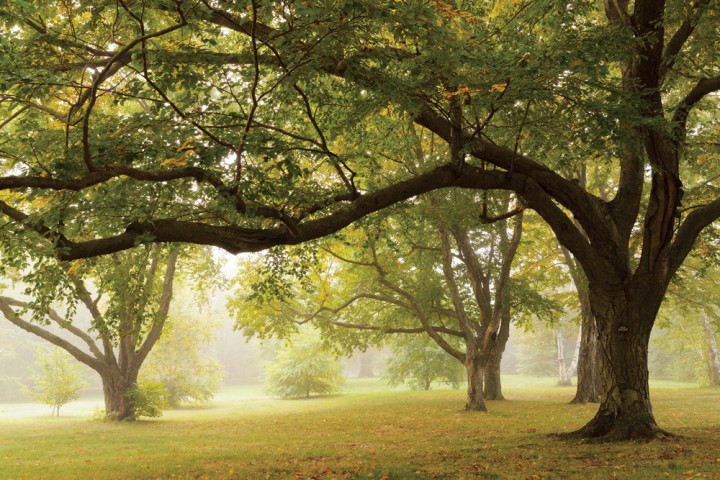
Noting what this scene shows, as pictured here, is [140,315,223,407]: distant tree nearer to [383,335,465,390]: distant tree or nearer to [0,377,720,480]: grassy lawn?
[383,335,465,390]: distant tree

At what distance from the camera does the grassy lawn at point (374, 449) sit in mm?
7391

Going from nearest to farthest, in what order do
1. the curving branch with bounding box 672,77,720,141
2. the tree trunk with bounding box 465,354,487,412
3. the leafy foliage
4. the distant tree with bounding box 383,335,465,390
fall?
1. the curving branch with bounding box 672,77,720,141
2. the tree trunk with bounding box 465,354,487,412
3. the leafy foliage
4. the distant tree with bounding box 383,335,465,390

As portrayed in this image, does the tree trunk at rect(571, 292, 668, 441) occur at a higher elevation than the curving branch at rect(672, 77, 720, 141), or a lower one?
lower

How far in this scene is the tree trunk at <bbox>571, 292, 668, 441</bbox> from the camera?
9234 mm

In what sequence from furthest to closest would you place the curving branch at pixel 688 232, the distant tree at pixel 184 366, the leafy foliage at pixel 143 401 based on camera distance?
the distant tree at pixel 184 366
the leafy foliage at pixel 143 401
the curving branch at pixel 688 232

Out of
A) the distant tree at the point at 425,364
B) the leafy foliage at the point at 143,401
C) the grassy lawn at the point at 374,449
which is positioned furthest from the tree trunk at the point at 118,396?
the distant tree at the point at 425,364

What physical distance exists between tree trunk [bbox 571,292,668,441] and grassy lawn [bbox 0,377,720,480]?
19.1 inches

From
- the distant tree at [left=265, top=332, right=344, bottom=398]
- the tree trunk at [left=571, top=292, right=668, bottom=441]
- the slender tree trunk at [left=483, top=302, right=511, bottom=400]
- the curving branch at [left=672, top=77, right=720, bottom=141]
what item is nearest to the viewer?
the curving branch at [left=672, top=77, right=720, bottom=141]

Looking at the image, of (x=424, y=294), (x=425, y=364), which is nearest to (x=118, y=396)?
(x=424, y=294)

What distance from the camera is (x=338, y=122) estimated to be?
983 cm

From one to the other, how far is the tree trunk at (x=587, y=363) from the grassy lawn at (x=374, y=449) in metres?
1.73

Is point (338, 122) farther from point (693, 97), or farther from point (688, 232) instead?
point (688, 232)

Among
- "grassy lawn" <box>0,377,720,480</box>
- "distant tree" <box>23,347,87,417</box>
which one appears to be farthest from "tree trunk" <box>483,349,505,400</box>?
"distant tree" <box>23,347,87,417</box>

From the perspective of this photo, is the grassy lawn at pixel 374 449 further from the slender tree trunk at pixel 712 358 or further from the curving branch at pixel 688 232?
the slender tree trunk at pixel 712 358
